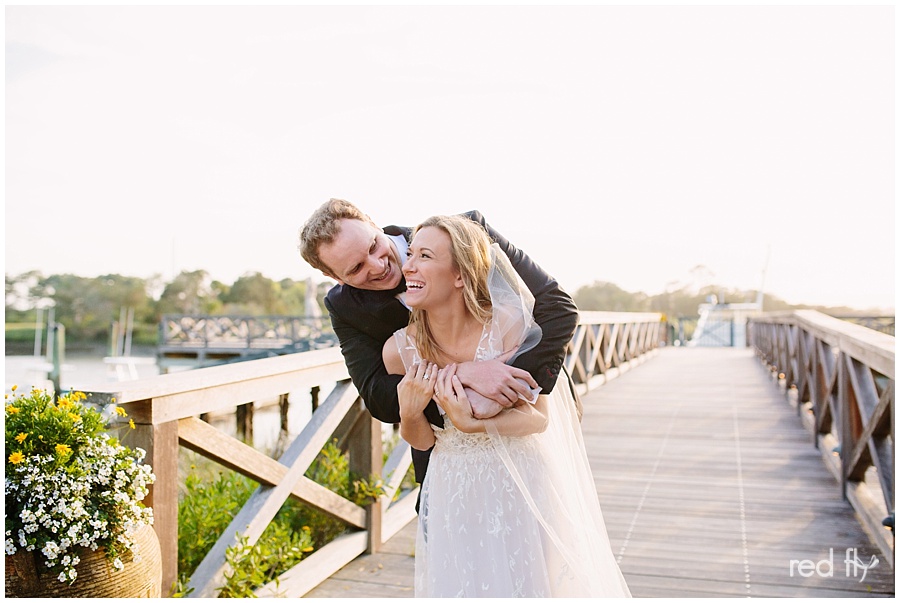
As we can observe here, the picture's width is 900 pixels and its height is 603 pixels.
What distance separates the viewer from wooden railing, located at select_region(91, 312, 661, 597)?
2.08 meters

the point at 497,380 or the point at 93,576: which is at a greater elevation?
the point at 497,380

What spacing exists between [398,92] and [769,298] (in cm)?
4312

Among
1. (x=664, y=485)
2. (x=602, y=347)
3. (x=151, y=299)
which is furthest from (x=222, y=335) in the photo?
(x=664, y=485)

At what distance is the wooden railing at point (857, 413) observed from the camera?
3.05m

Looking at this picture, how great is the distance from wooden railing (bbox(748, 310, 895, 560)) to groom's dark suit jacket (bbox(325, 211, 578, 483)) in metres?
1.56

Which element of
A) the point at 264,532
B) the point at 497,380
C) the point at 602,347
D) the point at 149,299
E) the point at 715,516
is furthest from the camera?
the point at 149,299

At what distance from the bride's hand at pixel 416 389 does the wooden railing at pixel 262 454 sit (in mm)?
754

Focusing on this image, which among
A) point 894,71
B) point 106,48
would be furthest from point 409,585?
point 106,48

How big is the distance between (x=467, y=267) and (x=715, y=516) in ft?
8.63

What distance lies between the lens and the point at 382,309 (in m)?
1.89

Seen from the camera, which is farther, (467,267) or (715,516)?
(715,516)

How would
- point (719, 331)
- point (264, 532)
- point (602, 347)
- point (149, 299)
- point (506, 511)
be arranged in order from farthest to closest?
point (149, 299) → point (719, 331) → point (602, 347) → point (264, 532) → point (506, 511)

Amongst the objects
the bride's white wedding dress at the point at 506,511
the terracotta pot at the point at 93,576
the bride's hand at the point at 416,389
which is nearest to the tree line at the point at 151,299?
the terracotta pot at the point at 93,576

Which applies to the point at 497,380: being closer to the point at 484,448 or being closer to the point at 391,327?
the point at 484,448
